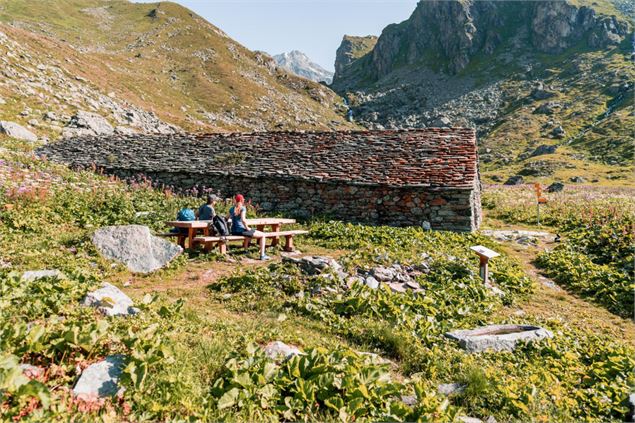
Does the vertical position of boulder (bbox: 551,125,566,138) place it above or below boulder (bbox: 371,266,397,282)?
above

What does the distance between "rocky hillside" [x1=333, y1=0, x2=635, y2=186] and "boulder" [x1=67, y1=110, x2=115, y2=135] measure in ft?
182

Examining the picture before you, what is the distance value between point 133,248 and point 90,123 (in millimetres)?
22776

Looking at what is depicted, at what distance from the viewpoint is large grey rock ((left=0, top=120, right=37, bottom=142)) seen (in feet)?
72.0

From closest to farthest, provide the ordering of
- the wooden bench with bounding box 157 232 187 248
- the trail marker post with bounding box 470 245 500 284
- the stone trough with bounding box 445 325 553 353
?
the stone trough with bounding box 445 325 553 353, the trail marker post with bounding box 470 245 500 284, the wooden bench with bounding box 157 232 187 248

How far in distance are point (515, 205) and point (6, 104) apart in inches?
1317

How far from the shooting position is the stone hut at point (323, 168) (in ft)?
51.7

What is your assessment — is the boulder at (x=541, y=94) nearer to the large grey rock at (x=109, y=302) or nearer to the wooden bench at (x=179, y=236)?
the wooden bench at (x=179, y=236)

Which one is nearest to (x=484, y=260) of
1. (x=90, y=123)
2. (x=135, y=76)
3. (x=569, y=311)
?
(x=569, y=311)

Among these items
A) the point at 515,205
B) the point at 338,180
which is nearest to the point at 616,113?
the point at 515,205

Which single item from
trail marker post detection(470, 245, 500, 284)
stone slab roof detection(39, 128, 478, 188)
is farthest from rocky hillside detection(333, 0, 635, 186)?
trail marker post detection(470, 245, 500, 284)

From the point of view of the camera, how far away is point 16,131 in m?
22.4

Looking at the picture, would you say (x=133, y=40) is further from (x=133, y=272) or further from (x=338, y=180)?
(x=133, y=272)

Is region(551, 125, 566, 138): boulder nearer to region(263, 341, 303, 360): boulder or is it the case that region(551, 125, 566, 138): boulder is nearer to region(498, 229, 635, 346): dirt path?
region(498, 229, 635, 346): dirt path

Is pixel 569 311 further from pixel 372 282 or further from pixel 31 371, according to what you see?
pixel 31 371
